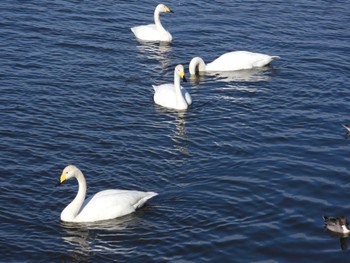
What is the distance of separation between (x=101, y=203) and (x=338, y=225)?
4.98m

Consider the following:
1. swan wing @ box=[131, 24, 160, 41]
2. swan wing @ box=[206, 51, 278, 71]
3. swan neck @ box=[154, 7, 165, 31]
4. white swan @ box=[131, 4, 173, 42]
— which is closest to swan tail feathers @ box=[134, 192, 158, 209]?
swan wing @ box=[206, 51, 278, 71]

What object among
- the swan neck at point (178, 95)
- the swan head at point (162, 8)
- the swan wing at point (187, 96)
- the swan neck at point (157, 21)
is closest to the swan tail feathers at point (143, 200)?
the swan neck at point (178, 95)

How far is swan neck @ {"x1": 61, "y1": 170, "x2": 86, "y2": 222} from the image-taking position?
19.5 meters

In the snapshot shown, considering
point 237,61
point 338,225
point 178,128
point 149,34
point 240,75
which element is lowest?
point 338,225

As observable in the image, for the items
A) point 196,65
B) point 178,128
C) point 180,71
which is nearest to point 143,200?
point 178,128

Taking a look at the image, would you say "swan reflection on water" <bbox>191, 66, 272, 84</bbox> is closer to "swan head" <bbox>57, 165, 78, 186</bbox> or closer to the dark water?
the dark water

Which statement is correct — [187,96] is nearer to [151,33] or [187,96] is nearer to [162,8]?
[151,33]

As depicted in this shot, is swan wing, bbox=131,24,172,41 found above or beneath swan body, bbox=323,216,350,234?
Result: above

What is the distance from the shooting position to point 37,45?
30.8 m

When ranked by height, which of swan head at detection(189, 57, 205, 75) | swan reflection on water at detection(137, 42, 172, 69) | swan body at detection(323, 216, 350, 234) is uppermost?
swan reflection on water at detection(137, 42, 172, 69)

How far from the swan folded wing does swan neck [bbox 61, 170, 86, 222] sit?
179 millimetres

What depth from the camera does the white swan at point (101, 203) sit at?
64.9 feet

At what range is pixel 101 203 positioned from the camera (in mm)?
19828

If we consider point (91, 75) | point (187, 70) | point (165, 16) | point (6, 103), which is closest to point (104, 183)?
point (6, 103)
